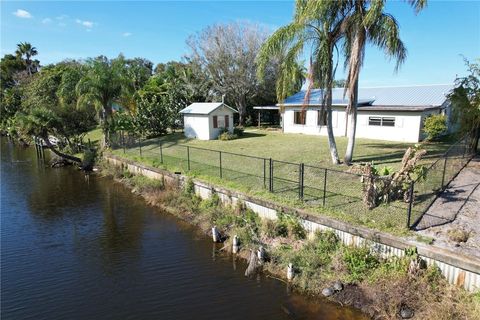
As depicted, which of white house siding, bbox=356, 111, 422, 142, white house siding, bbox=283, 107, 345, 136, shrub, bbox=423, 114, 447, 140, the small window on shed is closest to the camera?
shrub, bbox=423, 114, 447, 140

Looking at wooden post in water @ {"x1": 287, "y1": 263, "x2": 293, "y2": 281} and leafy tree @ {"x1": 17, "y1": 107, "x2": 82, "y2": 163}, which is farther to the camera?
leafy tree @ {"x1": 17, "y1": 107, "x2": 82, "y2": 163}

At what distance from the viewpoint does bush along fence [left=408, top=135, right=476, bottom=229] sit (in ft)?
29.1

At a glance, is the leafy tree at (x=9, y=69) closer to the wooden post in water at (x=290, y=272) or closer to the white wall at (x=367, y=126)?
the white wall at (x=367, y=126)

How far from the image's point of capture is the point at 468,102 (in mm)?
15477

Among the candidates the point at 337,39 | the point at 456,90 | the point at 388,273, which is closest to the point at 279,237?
the point at 388,273

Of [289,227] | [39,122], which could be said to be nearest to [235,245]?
[289,227]

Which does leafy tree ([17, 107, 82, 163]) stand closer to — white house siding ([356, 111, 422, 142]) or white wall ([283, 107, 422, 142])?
white wall ([283, 107, 422, 142])

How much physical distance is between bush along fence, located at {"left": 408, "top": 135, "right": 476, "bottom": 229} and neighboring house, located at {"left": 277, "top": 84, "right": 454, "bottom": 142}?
5630 mm

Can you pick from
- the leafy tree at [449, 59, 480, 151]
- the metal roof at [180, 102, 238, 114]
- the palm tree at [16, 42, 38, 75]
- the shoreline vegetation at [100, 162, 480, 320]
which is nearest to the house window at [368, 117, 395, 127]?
the leafy tree at [449, 59, 480, 151]

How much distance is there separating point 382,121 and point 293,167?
1100 centimetres

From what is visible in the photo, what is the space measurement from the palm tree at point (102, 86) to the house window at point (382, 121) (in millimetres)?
18741

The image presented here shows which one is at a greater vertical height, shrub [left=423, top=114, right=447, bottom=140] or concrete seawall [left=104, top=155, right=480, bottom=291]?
shrub [left=423, top=114, right=447, bottom=140]

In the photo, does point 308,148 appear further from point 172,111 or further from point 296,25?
point 172,111

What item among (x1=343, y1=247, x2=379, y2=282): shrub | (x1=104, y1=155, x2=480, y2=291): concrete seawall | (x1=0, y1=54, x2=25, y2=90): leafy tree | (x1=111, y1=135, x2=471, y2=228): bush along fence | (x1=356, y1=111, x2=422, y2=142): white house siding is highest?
(x1=0, y1=54, x2=25, y2=90): leafy tree
